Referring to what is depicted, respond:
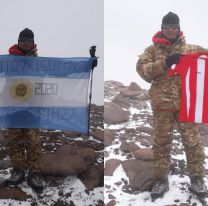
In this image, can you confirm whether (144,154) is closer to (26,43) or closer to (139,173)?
(139,173)

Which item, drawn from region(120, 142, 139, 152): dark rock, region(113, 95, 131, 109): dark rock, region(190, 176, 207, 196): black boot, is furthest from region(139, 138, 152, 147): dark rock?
region(113, 95, 131, 109): dark rock

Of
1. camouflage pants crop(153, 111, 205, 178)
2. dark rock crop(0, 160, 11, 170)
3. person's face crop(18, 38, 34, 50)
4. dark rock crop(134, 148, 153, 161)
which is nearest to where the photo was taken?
camouflage pants crop(153, 111, 205, 178)

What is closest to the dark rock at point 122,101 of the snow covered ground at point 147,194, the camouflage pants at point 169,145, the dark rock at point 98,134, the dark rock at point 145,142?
the dark rock at point 98,134

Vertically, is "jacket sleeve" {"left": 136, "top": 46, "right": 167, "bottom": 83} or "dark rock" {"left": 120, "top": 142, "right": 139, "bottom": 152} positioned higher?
"jacket sleeve" {"left": 136, "top": 46, "right": 167, "bottom": 83}

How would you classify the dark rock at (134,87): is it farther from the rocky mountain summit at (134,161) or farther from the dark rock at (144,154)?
the dark rock at (144,154)

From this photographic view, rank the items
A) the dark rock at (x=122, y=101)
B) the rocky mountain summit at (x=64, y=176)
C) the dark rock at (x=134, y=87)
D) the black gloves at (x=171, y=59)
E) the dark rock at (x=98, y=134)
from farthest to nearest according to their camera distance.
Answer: the dark rock at (x=134, y=87), the dark rock at (x=122, y=101), the dark rock at (x=98, y=134), the rocky mountain summit at (x=64, y=176), the black gloves at (x=171, y=59)

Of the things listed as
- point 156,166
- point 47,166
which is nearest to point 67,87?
point 47,166

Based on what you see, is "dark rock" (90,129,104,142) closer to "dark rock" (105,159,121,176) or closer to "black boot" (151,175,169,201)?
"dark rock" (105,159,121,176)

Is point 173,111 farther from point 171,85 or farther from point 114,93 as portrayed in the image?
point 114,93
